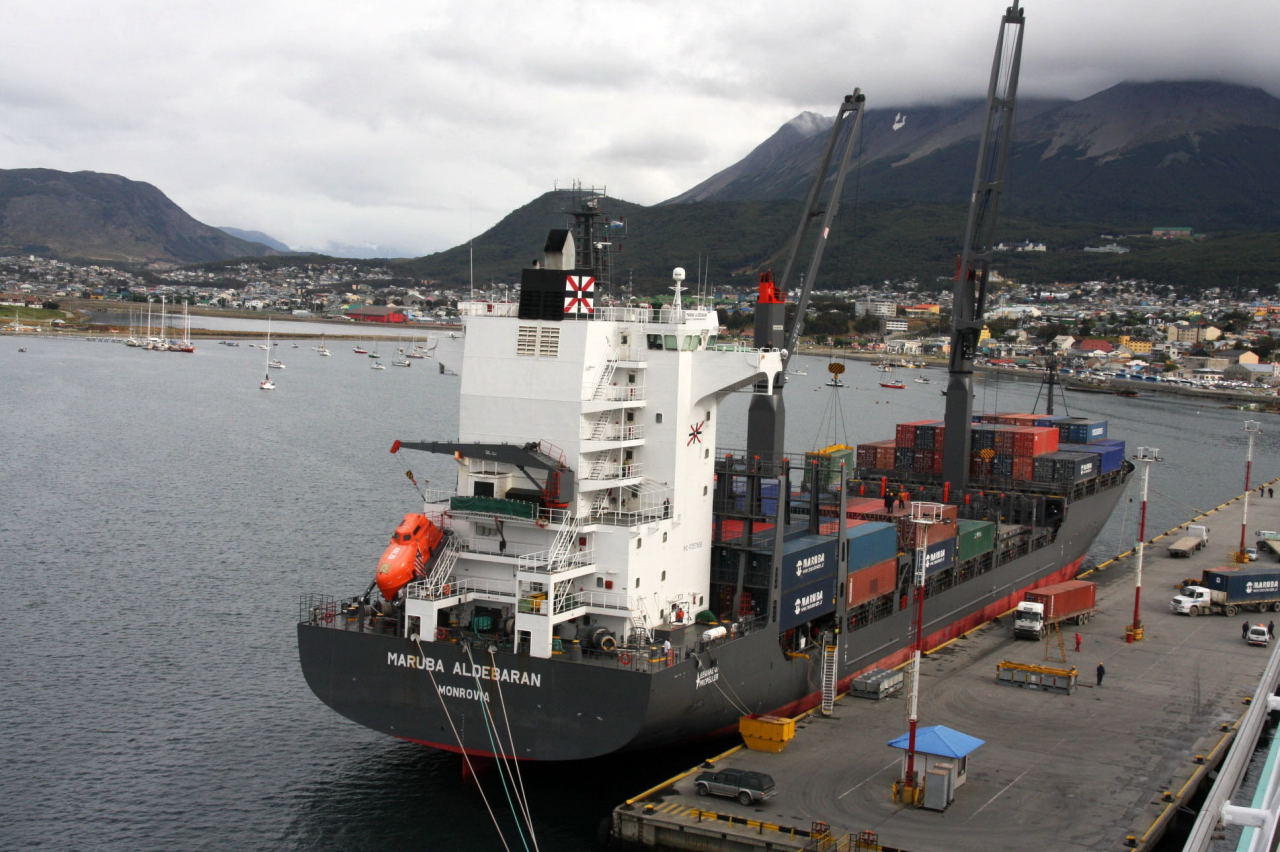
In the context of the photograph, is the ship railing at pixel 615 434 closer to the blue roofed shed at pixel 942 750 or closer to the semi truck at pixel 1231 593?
the blue roofed shed at pixel 942 750

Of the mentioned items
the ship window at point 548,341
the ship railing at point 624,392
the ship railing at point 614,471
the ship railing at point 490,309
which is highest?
the ship railing at point 490,309

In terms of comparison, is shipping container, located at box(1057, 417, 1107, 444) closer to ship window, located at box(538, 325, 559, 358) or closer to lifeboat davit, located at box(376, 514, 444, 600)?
ship window, located at box(538, 325, 559, 358)

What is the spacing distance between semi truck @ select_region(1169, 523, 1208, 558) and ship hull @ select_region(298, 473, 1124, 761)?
93.3 ft

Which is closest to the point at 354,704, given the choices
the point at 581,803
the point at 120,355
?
the point at 581,803

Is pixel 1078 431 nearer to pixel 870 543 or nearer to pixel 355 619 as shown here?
pixel 870 543

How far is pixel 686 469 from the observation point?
26.4m

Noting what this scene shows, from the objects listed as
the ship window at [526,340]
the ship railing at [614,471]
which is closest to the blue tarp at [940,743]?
the ship railing at [614,471]

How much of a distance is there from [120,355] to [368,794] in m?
143

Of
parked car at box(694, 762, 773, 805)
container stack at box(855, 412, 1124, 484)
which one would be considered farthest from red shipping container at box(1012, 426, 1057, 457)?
parked car at box(694, 762, 773, 805)

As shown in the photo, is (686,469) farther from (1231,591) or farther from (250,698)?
(1231,591)

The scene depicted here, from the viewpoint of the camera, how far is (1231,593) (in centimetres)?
3956

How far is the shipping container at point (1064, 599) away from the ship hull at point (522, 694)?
12.7m

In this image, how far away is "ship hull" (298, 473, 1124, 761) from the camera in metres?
22.5

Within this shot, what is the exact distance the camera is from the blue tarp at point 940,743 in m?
22.3
